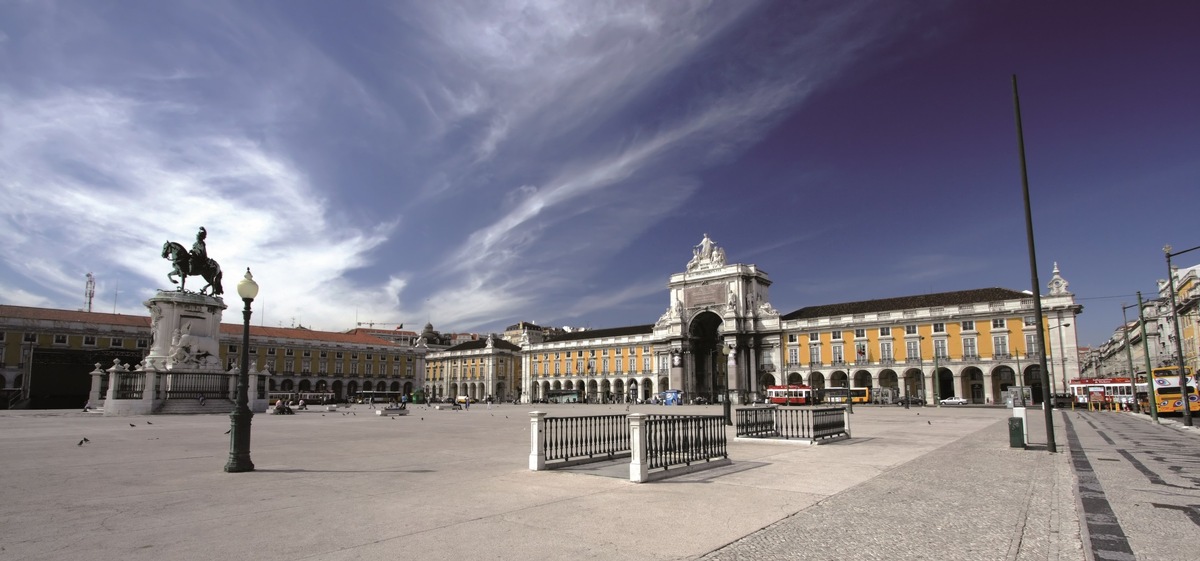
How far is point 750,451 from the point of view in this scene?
49.6 feet

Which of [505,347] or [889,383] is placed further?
[505,347]

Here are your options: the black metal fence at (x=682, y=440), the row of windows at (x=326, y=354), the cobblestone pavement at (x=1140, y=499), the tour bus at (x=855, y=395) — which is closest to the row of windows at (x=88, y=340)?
the row of windows at (x=326, y=354)

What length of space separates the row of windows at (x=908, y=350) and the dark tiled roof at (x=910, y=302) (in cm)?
418

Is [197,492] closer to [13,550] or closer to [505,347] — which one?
[13,550]

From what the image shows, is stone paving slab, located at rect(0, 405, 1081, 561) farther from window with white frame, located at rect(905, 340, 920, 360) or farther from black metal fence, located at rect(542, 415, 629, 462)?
window with white frame, located at rect(905, 340, 920, 360)

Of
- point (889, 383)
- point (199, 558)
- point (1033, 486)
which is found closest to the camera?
point (199, 558)

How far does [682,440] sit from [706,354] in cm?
8348

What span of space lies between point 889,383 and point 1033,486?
71.4 meters

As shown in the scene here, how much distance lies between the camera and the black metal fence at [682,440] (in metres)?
10.6

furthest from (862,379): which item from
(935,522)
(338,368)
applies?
(338,368)

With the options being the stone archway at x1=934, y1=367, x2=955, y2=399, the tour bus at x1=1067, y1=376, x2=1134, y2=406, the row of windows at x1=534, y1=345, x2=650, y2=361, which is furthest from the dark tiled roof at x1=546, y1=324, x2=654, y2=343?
the tour bus at x1=1067, y1=376, x2=1134, y2=406

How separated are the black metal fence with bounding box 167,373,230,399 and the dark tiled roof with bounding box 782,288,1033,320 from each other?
66.4 meters

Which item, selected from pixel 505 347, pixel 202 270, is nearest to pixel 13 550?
pixel 202 270

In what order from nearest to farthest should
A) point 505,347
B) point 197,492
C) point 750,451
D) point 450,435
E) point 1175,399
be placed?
point 197,492 → point 750,451 → point 450,435 → point 1175,399 → point 505,347
